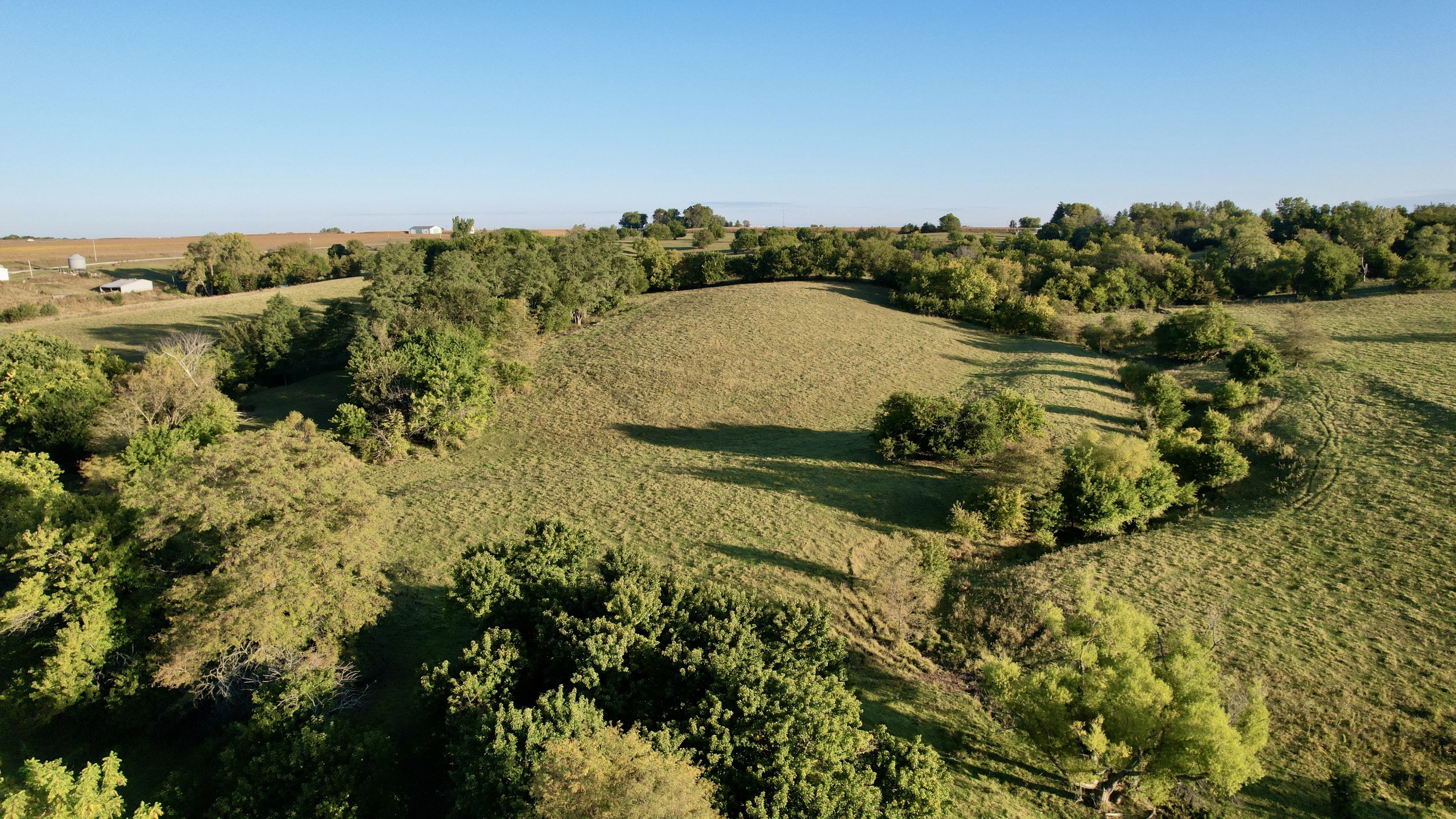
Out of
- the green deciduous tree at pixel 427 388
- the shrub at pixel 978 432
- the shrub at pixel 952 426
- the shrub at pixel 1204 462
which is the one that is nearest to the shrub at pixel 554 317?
the green deciduous tree at pixel 427 388

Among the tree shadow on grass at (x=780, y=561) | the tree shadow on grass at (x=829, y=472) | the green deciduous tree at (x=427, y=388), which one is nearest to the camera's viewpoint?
the tree shadow on grass at (x=780, y=561)

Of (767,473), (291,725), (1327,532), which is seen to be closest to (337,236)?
(767,473)

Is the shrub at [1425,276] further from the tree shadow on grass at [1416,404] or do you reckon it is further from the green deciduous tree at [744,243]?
the green deciduous tree at [744,243]

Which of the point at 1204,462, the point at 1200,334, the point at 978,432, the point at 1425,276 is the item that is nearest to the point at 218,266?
the point at 978,432

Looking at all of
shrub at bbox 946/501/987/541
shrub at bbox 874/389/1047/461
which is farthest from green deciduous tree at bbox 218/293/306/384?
shrub at bbox 946/501/987/541

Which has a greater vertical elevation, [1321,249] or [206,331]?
[1321,249]

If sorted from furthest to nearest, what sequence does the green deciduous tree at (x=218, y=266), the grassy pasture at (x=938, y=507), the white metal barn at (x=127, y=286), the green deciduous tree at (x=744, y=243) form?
the green deciduous tree at (x=744, y=243)
the green deciduous tree at (x=218, y=266)
the white metal barn at (x=127, y=286)
the grassy pasture at (x=938, y=507)

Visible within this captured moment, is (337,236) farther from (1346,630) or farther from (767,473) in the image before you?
(1346,630)
